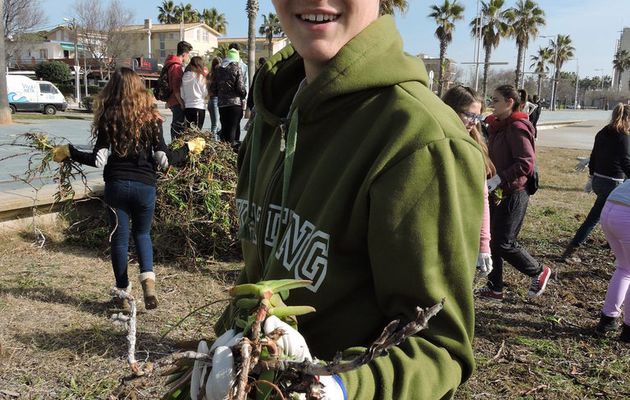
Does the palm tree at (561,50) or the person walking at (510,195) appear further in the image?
the palm tree at (561,50)

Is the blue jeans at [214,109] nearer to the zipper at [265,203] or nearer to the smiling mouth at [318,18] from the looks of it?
the zipper at [265,203]

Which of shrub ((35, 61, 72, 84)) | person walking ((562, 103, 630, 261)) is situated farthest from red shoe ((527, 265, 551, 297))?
shrub ((35, 61, 72, 84))

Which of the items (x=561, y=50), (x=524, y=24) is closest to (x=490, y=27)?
(x=524, y=24)

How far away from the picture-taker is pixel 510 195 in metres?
5.30

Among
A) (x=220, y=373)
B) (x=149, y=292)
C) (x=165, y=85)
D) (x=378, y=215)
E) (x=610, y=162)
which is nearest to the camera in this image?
(x=220, y=373)

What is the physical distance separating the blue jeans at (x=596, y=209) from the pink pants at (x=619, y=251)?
193cm

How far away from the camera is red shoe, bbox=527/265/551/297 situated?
5.38 meters

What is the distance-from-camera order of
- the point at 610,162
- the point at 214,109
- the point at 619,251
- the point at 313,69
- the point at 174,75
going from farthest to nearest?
the point at 214,109 < the point at 174,75 < the point at 610,162 < the point at 619,251 < the point at 313,69

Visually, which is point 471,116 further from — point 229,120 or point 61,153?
point 229,120

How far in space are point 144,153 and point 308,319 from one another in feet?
12.8

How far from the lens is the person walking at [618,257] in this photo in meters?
4.55

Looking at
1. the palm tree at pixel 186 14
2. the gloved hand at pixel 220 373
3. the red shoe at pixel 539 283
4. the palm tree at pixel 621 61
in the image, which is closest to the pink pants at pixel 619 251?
the red shoe at pixel 539 283

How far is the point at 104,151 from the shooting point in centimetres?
466

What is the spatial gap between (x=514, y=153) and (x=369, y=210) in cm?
463
